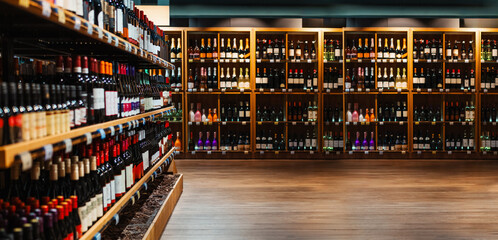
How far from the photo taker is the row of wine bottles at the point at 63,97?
1.74 meters

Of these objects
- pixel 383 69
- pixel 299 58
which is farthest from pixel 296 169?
pixel 383 69

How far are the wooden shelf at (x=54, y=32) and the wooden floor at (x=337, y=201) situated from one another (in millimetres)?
1536

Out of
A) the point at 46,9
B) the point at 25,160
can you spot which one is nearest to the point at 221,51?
the point at 46,9

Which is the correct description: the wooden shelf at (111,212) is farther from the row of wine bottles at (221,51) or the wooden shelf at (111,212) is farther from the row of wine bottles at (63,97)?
the row of wine bottles at (221,51)

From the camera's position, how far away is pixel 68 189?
2504 millimetres

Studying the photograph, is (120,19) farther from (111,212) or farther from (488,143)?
(488,143)

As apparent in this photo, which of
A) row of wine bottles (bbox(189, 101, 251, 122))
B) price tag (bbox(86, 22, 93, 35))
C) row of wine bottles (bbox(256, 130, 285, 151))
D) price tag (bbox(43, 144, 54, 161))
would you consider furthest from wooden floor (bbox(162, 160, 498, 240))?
price tag (bbox(43, 144, 54, 161))

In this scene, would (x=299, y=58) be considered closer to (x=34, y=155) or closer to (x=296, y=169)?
(x=296, y=169)

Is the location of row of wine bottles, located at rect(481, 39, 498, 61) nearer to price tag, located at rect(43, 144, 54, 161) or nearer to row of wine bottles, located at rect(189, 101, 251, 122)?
row of wine bottles, located at rect(189, 101, 251, 122)

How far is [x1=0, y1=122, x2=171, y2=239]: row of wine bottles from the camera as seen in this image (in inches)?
77.0

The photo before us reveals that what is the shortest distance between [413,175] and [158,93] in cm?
354

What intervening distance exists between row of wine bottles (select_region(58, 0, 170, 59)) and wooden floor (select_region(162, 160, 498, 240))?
61.2 inches

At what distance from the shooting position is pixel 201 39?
816 centimetres

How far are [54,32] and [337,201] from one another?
3306 millimetres
